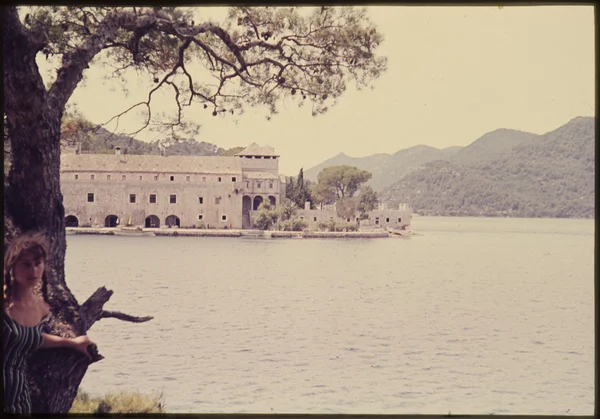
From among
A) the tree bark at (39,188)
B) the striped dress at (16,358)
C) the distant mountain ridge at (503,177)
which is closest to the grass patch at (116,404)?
the tree bark at (39,188)

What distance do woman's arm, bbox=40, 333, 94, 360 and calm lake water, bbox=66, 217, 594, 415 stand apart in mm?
2964

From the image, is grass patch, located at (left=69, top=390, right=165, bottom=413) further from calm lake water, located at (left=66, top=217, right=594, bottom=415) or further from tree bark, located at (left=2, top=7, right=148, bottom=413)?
calm lake water, located at (left=66, top=217, right=594, bottom=415)

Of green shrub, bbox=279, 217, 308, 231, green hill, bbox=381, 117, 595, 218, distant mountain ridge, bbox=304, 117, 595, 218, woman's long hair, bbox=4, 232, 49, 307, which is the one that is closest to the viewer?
woman's long hair, bbox=4, 232, 49, 307

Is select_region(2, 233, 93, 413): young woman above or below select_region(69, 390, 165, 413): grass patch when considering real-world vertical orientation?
above

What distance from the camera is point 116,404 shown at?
211 inches

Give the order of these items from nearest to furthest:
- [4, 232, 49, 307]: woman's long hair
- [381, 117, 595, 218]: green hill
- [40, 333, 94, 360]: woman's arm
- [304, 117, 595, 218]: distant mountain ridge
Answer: [4, 232, 49, 307]: woman's long hair
[40, 333, 94, 360]: woman's arm
[304, 117, 595, 218]: distant mountain ridge
[381, 117, 595, 218]: green hill

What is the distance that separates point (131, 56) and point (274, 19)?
54.3 inches

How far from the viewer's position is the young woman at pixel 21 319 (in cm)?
416

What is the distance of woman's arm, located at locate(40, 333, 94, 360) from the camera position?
441 centimetres

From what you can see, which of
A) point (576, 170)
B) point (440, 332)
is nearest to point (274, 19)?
point (440, 332)

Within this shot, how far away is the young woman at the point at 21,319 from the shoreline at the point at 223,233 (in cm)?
1394

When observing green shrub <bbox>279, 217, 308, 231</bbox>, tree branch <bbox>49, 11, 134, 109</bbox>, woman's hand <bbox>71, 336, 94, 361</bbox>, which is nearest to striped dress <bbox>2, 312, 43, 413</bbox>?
woman's hand <bbox>71, 336, 94, 361</bbox>

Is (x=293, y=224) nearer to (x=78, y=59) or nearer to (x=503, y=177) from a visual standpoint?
(x=503, y=177)

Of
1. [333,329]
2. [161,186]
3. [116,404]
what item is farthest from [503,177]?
[116,404]
